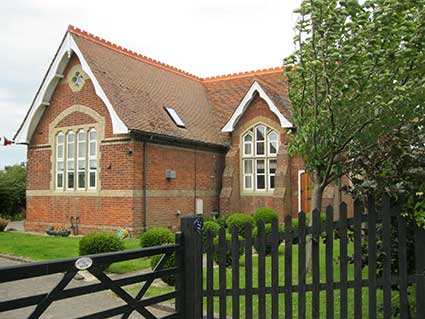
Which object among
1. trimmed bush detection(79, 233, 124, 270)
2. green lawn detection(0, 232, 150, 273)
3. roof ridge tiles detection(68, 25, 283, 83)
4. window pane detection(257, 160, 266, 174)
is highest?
roof ridge tiles detection(68, 25, 283, 83)

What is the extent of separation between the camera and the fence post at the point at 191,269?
436 centimetres

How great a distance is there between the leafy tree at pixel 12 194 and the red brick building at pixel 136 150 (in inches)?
323

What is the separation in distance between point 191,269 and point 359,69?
400cm

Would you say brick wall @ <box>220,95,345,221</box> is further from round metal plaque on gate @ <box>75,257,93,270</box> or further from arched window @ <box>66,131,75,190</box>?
round metal plaque on gate @ <box>75,257,93,270</box>

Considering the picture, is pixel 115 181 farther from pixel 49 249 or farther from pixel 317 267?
pixel 317 267

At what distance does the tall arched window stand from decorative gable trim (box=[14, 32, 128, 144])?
Result: 22.0 feet

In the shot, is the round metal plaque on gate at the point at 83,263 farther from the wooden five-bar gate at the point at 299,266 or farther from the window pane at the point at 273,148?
the window pane at the point at 273,148

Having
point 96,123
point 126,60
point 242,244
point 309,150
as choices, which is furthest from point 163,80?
point 242,244

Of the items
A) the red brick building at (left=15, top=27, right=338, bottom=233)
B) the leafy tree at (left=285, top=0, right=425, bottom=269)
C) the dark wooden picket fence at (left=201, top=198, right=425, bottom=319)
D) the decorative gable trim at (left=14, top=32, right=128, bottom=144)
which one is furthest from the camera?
the red brick building at (left=15, top=27, right=338, bottom=233)

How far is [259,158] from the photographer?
19453 millimetres

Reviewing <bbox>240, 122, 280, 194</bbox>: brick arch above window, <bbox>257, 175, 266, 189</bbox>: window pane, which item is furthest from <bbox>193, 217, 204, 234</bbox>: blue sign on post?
<bbox>257, 175, 266, 189</bbox>: window pane

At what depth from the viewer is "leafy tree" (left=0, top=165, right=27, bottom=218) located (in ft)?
85.2

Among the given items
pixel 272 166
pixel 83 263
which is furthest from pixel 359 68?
pixel 272 166

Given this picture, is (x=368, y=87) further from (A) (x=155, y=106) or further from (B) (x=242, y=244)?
(A) (x=155, y=106)
